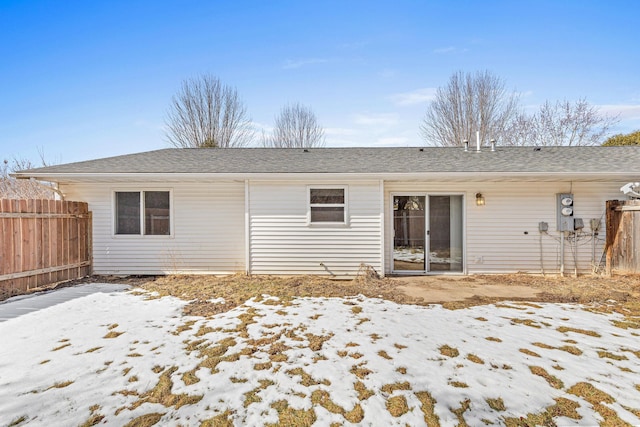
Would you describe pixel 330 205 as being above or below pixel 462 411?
above

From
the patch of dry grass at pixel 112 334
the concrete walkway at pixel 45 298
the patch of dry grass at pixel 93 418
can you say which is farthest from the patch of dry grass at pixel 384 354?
the concrete walkway at pixel 45 298

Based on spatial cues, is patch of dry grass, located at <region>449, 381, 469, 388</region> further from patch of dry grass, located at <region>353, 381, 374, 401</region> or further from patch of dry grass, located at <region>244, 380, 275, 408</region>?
patch of dry grass, located at <region>244, 380, 275, 408</region>

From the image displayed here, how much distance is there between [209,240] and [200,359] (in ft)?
15.5

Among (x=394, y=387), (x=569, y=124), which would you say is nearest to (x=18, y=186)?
(x=394, y=387)

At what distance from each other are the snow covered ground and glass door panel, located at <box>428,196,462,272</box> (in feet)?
9.88

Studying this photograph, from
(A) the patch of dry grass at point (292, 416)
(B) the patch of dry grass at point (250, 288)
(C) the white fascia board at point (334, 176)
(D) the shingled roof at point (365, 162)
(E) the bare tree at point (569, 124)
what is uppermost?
(E) the bare tree at point (569, 124)

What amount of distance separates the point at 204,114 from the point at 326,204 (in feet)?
46.9

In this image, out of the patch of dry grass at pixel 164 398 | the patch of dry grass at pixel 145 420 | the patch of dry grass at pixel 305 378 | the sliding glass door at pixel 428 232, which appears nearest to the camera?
the patch of dry grass at pixel 145 420

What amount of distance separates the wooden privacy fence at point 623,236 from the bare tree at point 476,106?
37.6ft

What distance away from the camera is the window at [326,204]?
729 cm

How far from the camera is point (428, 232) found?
300 inches

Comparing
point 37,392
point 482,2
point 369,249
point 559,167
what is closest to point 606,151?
point 559,167

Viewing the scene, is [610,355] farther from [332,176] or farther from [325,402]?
[332,176]

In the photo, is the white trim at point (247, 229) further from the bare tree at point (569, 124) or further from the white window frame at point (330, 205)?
the bare tree at point (569, 124)
